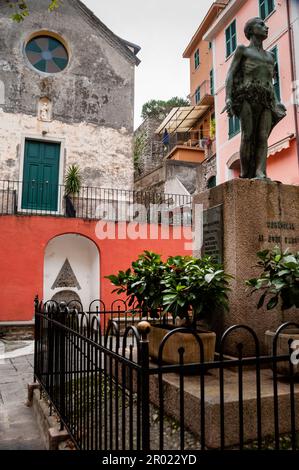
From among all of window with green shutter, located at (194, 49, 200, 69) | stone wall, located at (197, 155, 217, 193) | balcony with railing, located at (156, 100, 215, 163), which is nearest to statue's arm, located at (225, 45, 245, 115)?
stone wall, located at (197, 155, 217, 193)

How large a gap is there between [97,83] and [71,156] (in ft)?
10.2

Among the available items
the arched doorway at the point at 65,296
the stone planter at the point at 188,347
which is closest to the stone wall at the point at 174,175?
the arched doorway at the point at 65,296

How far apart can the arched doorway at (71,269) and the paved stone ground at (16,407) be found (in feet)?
11.7

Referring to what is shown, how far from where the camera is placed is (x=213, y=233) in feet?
15.2

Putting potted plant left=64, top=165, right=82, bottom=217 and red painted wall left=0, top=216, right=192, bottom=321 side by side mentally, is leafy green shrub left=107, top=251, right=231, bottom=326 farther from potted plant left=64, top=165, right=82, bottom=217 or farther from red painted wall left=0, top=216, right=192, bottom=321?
potted plant left=64, top=165, right=82, bottom=217

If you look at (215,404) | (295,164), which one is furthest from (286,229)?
(295,164)

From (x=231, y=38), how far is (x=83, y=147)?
750 cm

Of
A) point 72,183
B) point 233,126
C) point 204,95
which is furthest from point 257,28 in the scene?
point 204,95

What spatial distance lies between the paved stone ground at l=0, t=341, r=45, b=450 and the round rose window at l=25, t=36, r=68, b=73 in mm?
10461

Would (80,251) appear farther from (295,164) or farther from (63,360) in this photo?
(63,360)

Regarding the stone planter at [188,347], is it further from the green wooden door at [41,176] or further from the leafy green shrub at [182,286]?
the green wooden door at [41,176]

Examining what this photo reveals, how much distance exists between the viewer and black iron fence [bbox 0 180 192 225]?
40.9 ft

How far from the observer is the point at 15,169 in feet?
41.9

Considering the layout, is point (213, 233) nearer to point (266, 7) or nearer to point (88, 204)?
point (88, 204)
